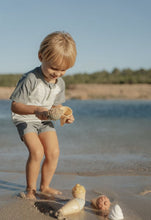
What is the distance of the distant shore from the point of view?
87.7 feet

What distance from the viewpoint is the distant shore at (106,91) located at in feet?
87.7

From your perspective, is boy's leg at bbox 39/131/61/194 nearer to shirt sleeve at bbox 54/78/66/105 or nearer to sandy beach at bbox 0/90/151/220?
sandy beach at bbox 0/90/151/220

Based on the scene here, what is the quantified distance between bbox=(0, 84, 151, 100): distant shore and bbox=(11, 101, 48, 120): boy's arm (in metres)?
23.3

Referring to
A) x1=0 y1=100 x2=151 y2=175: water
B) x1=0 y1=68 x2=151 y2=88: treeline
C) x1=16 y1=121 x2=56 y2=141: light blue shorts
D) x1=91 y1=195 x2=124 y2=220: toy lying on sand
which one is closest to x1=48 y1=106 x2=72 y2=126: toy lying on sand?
x1=16 y1=121 x2=56 y2=141: light blue shorts

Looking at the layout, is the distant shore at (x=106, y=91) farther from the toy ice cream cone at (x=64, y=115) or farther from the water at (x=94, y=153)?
the toy ice cream cone at (x=64, y=115)

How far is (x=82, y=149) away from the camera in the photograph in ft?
16.5

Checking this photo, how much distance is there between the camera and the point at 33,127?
10.0ft

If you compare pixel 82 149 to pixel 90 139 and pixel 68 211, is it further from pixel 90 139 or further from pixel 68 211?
pixel 68 211

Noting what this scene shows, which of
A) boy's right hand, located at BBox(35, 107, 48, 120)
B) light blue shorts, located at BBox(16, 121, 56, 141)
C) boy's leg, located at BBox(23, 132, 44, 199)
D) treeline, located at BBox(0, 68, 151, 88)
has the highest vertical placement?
boy's right hand, located at BBox(35, 107, 48, 120)

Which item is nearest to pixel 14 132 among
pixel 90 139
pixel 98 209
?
pixel 90 139

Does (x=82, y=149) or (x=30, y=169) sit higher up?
(x=30, y=169)

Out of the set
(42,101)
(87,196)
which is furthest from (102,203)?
(42,101)

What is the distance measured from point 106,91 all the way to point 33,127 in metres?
25.5

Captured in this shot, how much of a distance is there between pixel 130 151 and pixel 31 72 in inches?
97.7
